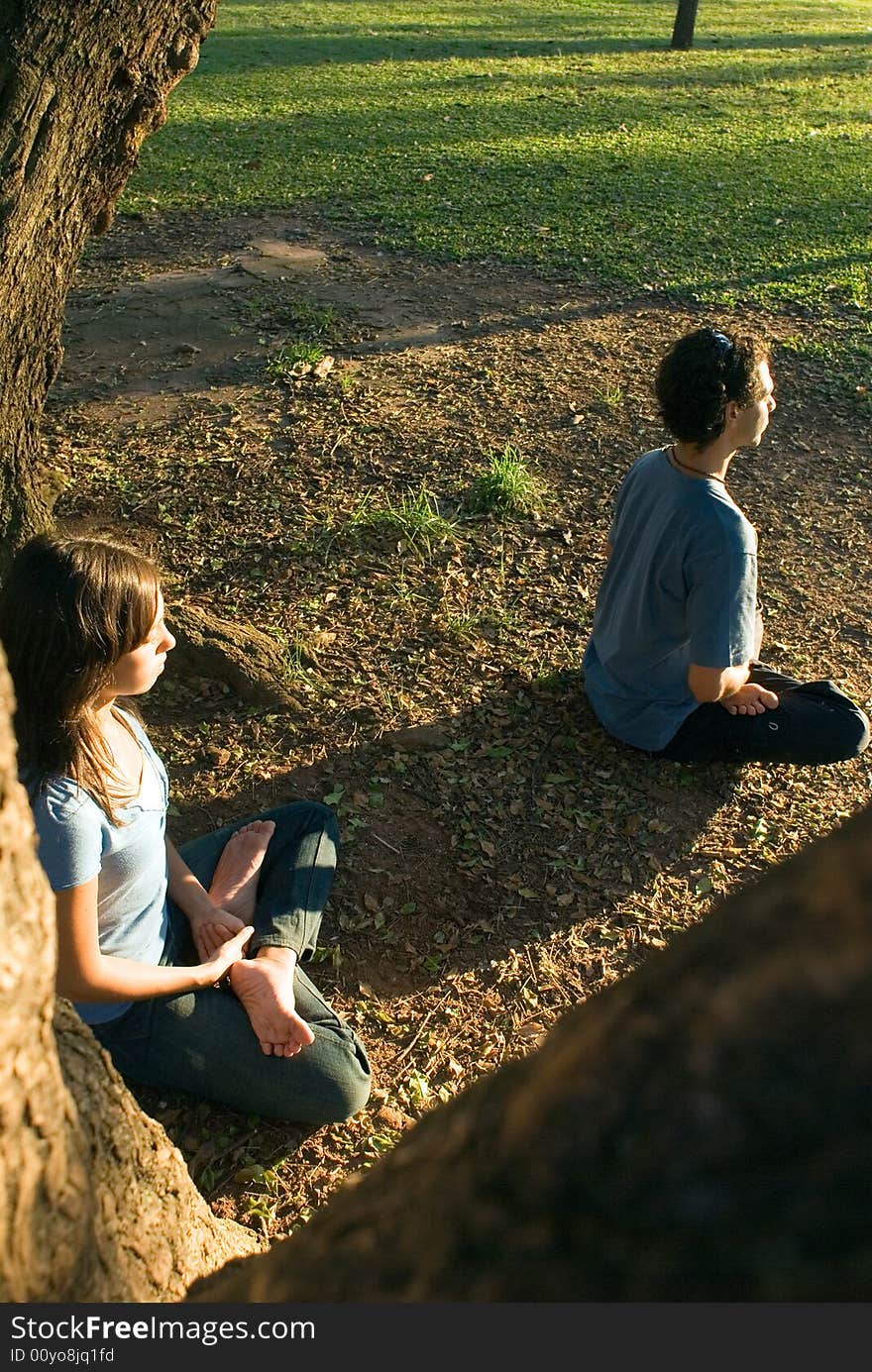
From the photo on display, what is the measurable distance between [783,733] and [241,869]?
72.6 inches

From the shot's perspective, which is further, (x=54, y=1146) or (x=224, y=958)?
(x=224, y=958)

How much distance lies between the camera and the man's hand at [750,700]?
3918 mm

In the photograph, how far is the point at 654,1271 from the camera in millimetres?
621

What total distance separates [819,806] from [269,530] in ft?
7.85

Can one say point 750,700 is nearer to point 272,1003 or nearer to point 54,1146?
point 272,1003

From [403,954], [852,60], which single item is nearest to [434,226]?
[403,954]

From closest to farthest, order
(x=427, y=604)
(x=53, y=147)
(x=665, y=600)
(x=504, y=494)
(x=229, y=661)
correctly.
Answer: (x=53, y=147) → (x=665, y=600) → (x=229, y=661) → (x=427, y=604) → (x=504, y=494)

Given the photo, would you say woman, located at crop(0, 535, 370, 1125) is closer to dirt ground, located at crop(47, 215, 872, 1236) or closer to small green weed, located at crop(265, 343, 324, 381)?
dirt ground, located at crop(47, 215, 872, 1236)

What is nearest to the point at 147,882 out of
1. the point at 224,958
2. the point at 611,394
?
the point at 224,958

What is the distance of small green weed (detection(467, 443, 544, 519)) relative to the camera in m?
5.23

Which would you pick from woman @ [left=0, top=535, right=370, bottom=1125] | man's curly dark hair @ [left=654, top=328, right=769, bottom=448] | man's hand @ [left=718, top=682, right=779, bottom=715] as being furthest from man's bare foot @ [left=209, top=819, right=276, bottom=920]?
man's curly dark hair @ [left=654, top=328, right=769, bottom=448]

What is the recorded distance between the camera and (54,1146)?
1.34 meters

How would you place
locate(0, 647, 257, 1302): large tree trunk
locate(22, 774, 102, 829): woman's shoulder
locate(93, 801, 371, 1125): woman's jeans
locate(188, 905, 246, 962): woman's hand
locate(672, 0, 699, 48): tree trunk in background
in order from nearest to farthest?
locate(0, 647, 257, 1302): large tree trunk, locate(22, 774, 102, 829): woman's shoulder, locate(93, 801, 371, 1125): woman's jeans, locate(188, 905, 246, 962): woman's hand, locate(672, 0, 699, 48): tree trunk in background

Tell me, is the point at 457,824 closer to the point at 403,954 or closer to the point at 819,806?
the point at 403,954
